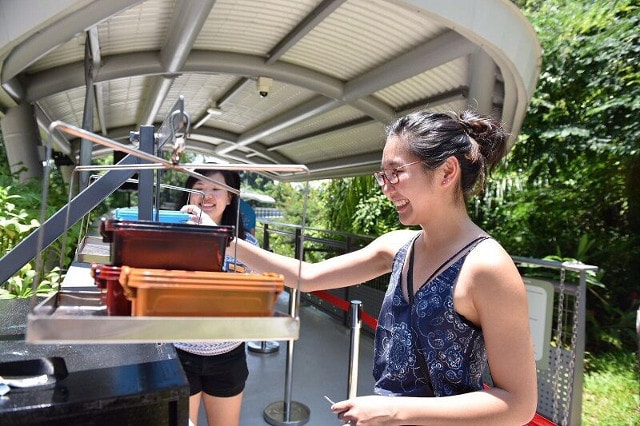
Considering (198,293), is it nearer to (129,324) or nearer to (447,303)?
(129,324)

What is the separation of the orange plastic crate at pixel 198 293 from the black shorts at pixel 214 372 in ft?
4.84

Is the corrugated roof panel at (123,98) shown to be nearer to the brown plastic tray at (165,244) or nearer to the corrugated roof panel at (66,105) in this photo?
the corrugated roof panel at (66,105)

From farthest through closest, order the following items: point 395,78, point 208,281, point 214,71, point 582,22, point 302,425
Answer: point 582,22 → point 214,71 → point 395,78 → point 302,425 → point 208,281

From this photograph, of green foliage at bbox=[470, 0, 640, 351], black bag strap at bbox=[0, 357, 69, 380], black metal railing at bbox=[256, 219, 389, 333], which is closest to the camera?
black bag strap at bbox=[0, 357, 69, 380]

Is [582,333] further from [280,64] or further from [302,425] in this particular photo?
[280,64]

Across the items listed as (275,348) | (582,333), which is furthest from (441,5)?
(275,348)

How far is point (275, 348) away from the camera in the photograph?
504 centimetres

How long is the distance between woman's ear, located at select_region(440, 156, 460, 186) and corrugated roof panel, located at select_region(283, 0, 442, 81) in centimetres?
237

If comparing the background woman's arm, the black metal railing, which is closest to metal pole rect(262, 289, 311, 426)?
the black metal railing

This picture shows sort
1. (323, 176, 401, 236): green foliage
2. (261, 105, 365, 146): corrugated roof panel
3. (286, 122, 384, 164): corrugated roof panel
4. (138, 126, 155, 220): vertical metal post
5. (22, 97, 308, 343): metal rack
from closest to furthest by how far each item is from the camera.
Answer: (22, 97, 308, 343): metal rack < (138, 126, 155, 220): vertical metal post < (261, 105, 365, 146): corrugated roof panel < (286, 122, 384, 164): corrugated roof panel < (323, 176, 401, 236): green foliage

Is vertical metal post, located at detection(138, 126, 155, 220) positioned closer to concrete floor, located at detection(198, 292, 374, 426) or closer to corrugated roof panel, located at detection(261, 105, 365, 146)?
concrete floor, located at detection(198, 292, 374, 426)

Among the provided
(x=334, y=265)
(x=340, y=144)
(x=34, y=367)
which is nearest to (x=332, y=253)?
(x=340, y=144)

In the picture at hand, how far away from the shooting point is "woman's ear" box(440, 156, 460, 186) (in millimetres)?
1290

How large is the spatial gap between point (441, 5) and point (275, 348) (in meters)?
3.72
